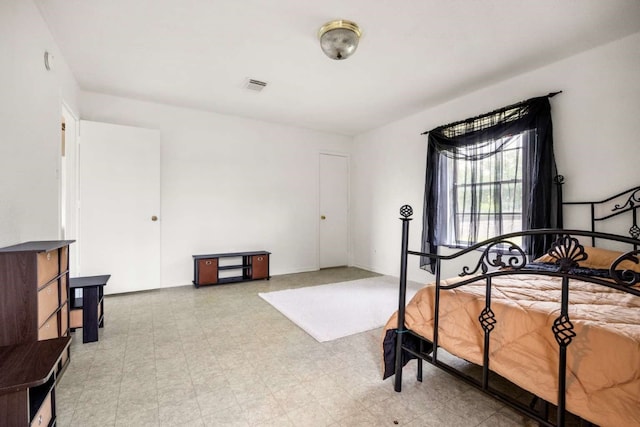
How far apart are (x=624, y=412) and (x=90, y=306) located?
10.5ft

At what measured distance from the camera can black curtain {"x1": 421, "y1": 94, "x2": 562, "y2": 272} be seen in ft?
9.47

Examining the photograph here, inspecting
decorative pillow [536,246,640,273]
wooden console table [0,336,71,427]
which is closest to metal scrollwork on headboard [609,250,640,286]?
decorative pillow [536,246,640,273]

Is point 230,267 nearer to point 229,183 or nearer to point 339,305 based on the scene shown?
point 229,183

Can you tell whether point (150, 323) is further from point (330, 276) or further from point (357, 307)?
point (330, 276)

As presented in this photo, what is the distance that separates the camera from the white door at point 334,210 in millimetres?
5496

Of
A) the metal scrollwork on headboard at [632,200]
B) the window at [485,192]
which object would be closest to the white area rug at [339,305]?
the window at [485,192]

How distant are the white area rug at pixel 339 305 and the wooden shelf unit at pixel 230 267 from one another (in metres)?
0.78

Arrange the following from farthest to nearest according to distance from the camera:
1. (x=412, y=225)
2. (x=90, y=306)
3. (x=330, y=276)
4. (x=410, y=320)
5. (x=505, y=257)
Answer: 1. (x=330, y=276)
2. (x=412, y=225)
3. (x=505, y=257)
4. (x=90, y=306)
5. (x=410, y=320)

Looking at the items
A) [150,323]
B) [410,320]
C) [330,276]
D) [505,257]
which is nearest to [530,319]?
[410,320]

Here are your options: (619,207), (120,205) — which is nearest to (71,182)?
(120,205)

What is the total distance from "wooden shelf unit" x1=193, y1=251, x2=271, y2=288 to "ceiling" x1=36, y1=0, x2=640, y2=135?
2158mm

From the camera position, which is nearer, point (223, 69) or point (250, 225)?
point (223, 69)

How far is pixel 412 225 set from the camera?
14.7 feet

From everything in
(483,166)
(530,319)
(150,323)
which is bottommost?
(150,323)
